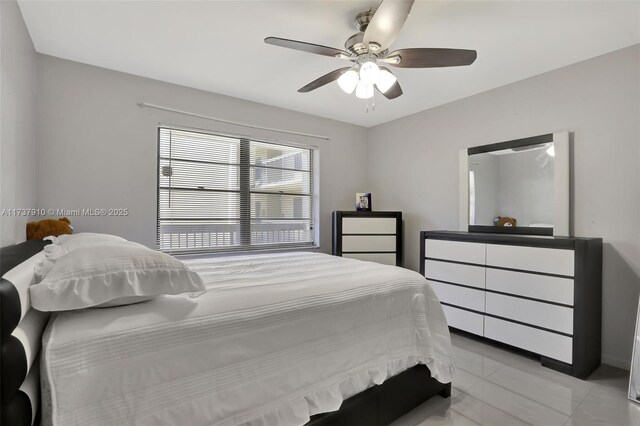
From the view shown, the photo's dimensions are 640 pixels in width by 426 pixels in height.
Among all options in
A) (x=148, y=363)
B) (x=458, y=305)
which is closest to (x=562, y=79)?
(x=458, y=305)

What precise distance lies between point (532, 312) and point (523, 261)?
0.41 meters

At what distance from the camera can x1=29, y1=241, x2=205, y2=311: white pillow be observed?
3.12 feet

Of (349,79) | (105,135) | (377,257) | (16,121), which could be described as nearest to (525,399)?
(377,257)

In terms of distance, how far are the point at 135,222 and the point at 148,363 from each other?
220cm

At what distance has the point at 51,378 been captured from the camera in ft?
2.77

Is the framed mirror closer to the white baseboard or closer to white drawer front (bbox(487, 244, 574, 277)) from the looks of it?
white drawer front (bbox(487, 244, 574, 277))

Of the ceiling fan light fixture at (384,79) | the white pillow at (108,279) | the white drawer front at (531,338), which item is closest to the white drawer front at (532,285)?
the white drawer front at (531,338)

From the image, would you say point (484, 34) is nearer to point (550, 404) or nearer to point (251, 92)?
point (251, 92)

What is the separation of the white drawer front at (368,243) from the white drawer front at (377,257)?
6cm

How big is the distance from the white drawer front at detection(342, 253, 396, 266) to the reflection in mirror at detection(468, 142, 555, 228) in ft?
3.31

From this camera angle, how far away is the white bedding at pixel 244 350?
2.99ft

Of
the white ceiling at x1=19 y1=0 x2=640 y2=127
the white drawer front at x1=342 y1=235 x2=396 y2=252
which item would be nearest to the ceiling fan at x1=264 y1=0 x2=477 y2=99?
the white ceiling at x1=19 y1=0 x2=640 y2=127

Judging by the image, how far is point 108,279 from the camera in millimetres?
1040

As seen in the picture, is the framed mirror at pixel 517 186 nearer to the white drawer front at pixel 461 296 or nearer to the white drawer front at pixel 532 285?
the white drawer front at pixel 532 285
